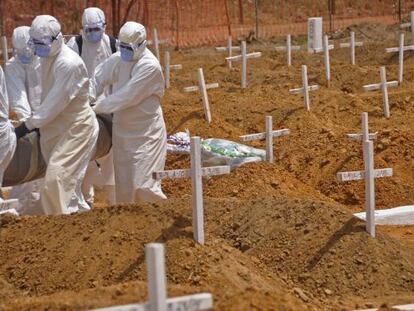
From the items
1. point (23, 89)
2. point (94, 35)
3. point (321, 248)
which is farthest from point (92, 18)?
point (321, 248)

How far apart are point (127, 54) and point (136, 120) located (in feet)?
2.17

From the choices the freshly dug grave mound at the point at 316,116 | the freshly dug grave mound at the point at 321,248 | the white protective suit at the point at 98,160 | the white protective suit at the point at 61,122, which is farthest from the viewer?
the freshly dug grave mound at the point at 316,116

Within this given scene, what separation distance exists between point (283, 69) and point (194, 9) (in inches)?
313

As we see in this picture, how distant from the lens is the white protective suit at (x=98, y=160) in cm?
1448

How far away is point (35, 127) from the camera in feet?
42.8

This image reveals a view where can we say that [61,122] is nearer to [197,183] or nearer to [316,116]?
[197,183]

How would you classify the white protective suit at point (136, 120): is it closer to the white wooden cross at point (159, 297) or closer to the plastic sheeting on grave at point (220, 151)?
the plastic sheeting on grave at point (220, 151)

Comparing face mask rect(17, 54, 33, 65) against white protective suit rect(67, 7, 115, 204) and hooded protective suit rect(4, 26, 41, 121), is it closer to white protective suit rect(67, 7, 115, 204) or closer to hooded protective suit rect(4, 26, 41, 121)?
hooded protective suit rect(4, 26, 41, 121)

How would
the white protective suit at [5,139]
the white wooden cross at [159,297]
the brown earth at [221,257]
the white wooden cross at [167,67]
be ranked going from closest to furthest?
the white wooden cross at [159,297] < the brown earth at [221,257] < the white protective suit at [5,139] < the white wooden cross at [167,67]

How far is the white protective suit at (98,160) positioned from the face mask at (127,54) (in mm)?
651

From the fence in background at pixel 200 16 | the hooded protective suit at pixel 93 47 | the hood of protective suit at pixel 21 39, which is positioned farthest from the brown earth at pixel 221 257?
the fence in background at pixel 200 16

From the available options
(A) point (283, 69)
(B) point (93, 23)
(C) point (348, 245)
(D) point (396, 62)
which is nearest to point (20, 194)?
(B) point (93, 23)

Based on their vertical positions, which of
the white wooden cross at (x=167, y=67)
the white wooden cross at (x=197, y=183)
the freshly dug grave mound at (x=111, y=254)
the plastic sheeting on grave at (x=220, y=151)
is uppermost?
the white wooden cross at (x=197, y=183)

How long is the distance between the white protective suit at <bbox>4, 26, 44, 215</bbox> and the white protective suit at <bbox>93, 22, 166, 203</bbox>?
883 mm
